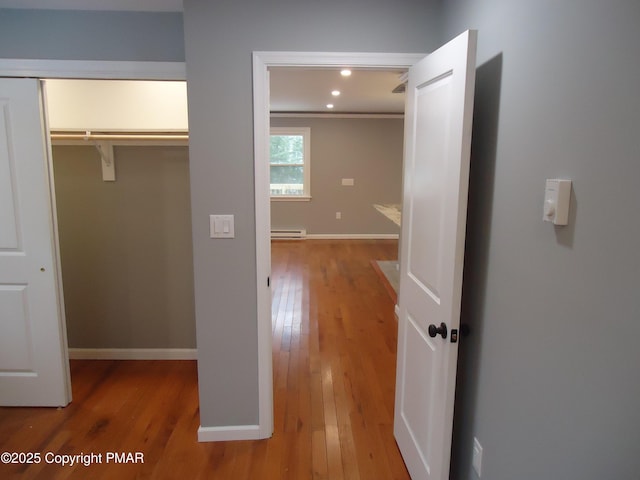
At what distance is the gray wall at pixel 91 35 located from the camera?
84.9 inches

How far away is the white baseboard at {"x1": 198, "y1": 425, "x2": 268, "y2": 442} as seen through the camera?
2.14 m

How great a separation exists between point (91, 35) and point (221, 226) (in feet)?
4.39

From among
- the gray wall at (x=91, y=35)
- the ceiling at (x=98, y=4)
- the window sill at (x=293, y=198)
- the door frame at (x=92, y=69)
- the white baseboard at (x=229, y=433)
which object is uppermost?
the ceiling at (x=98, y=4)

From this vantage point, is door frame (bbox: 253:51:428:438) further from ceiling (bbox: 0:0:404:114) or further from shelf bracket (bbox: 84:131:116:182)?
shelf bracket (bbox: 84:131:116:182)

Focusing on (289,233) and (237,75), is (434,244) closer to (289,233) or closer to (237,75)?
(237,75)

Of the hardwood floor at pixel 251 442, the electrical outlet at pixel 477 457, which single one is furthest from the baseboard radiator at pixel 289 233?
the electrical outlet at pixel 477 457

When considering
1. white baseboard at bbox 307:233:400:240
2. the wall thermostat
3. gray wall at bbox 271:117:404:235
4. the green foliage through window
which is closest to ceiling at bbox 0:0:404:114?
gray wall at bbox 271:117:404:235

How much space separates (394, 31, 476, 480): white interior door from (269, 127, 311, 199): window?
579 centimetres

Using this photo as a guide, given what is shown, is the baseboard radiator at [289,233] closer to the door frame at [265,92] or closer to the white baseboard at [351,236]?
the white baseboard at [351,236]

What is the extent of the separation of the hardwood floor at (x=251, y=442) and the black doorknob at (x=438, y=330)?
879mm

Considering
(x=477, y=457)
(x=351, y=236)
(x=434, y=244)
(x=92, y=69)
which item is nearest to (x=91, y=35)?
(x=92, y=69)

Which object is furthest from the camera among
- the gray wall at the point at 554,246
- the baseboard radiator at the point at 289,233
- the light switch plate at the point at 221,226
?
the baseboard radiator at the point at 289,233

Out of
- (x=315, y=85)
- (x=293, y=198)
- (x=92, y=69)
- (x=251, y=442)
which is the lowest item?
(x=251, y=442)

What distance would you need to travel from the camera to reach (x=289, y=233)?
306 inches
